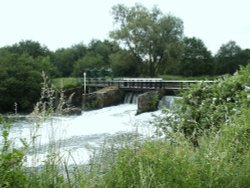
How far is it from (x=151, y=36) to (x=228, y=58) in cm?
2910

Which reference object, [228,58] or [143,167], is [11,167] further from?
[228,58]

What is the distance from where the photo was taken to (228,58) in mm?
75750

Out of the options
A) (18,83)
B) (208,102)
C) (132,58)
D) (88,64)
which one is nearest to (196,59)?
(88,64)

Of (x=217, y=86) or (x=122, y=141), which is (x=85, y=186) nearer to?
(x=122, y=141)

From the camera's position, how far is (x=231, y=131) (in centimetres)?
465

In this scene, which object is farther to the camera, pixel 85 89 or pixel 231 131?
pixel 85 89

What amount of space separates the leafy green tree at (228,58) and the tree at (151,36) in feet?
70.6

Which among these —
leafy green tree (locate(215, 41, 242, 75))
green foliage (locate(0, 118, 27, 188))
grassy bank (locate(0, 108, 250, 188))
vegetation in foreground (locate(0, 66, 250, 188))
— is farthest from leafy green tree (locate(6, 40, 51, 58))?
green foliage (locate(0, 118, 27, 188))

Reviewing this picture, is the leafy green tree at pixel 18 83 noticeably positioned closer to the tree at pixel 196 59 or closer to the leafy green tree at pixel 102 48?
the leafy green tree at pixel 102 48

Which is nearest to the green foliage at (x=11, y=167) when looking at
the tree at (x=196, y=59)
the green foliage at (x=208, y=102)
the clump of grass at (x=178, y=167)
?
the clump of grass at (x=178, y=167)

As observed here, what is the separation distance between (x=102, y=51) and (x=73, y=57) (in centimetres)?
529

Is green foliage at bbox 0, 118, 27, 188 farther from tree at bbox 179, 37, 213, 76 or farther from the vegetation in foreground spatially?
tree at bbox 179, 37, 213, 76

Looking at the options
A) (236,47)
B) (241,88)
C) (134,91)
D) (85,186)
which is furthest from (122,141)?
(236,47)

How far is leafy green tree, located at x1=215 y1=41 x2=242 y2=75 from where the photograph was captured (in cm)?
7319
